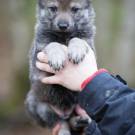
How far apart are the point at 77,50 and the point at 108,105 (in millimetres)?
891

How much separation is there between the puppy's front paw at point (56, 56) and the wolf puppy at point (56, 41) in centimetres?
1

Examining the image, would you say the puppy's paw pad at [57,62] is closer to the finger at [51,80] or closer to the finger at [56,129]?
the finger at [51,80]

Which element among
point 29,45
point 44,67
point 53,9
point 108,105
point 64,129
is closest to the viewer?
point 108,105

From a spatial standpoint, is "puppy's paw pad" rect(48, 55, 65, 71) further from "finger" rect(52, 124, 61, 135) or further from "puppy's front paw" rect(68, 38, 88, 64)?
"finger" rect(52, 124, 61, 135)

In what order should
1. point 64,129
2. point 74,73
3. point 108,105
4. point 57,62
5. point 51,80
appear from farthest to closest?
point 64,129
point 51,80
point 57,62
point 74,73
point 108,105

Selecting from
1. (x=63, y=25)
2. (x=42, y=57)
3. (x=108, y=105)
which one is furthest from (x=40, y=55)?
(x=108, y=105)

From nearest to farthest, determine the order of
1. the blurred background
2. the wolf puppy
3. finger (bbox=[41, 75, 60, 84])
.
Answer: finger (bbox=[41, 75, 60, 84]) < the wolf puppy < the blurred background

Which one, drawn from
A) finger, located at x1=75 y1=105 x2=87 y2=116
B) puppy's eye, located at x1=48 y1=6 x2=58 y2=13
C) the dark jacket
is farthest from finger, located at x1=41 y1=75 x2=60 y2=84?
the dark jacket

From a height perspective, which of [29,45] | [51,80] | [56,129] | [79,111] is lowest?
[29,45]

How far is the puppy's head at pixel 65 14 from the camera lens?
4.79m

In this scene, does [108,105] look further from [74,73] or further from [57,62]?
[57,62]

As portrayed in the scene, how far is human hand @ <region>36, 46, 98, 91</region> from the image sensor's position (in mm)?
4270

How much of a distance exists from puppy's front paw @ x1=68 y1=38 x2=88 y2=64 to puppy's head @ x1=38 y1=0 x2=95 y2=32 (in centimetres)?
12

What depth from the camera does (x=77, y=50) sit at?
458cm
